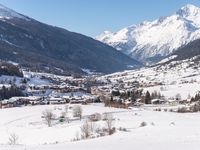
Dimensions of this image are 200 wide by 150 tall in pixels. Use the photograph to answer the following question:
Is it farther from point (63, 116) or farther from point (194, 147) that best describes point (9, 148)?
point (63, 116)

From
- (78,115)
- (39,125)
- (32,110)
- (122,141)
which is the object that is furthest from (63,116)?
(122,141)

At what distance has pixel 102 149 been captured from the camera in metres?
38.1

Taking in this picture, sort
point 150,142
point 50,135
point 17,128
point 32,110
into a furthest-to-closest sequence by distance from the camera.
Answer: point 32,110 → point 17,128 → point 50,135 → point 150,142

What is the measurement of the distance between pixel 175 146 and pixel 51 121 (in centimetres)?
7603

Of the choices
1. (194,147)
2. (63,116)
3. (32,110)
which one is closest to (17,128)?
(63,116)

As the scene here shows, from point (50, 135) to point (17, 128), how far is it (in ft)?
70.0

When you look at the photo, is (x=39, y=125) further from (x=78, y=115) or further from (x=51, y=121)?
(x=78, y=115)

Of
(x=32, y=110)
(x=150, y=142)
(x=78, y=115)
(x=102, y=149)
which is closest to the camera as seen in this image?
(x=102, y=149)

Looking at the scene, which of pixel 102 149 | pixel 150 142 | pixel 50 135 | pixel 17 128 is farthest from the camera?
pixel 17 128

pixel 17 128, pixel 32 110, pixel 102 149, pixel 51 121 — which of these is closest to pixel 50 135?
pixel 17 128

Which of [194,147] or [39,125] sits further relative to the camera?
[39,125]

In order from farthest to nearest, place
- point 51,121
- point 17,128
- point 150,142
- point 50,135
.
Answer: point 51,121 → point 17,128 → point 50,135 → point 150,142

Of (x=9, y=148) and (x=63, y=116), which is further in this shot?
(x=63, y=116)

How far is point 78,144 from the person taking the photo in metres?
42.1
